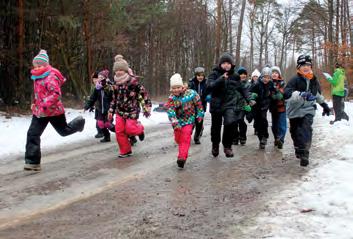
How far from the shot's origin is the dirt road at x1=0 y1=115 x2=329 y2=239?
4613 mm

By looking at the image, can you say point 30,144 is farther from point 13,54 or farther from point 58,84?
point 13,54

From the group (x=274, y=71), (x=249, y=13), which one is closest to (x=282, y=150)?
(x=274, y=71)

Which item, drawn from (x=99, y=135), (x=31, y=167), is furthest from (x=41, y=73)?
(x=99, y=135)

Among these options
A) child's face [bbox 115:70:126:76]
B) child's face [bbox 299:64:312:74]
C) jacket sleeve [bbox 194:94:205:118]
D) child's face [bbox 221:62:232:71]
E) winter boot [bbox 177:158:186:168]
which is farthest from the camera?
child's face [bbox 115:70:126:76]

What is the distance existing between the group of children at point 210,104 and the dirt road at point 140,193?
500 mm

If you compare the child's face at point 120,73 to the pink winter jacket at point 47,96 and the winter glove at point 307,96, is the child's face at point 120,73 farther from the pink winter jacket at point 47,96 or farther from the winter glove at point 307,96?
the winter glove at point 307,96

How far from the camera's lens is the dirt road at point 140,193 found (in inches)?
182

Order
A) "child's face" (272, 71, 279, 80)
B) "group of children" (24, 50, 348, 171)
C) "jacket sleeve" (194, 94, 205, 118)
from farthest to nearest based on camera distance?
"child's face" (272, 71, 279, 80) < "jacket sleeve" (194, 94, 205, 118) < "group of children" (24, 50, 348, 171)

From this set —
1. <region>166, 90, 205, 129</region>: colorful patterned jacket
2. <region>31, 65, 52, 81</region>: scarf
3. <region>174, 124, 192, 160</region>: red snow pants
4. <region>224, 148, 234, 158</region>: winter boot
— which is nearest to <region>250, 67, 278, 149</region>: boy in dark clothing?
<region>224, 148, 234, 158</region>: winter boot

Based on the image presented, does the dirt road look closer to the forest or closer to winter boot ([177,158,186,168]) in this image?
winter boot ([177,158,186,168])

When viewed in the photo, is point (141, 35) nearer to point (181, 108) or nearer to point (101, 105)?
point (101, 105)

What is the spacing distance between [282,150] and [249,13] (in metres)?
45.1

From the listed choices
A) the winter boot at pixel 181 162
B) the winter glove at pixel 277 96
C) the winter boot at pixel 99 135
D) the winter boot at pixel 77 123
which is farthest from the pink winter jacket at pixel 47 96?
the winter glove at pixel 277 96

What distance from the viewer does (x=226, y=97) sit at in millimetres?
8484
